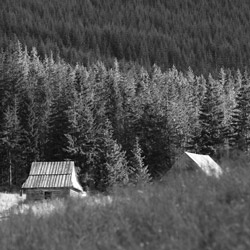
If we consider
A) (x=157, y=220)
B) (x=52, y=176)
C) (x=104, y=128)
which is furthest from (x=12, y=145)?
(x=157, y=220)

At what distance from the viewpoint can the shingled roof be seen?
44594 millimetres

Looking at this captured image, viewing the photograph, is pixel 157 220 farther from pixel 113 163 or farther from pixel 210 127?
pixel 210 127

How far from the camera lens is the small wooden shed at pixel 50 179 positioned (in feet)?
145

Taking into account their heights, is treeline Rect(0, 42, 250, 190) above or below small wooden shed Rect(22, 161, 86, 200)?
below

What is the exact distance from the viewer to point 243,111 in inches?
2244

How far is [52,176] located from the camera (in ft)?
150

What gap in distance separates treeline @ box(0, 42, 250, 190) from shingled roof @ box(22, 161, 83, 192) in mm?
4200

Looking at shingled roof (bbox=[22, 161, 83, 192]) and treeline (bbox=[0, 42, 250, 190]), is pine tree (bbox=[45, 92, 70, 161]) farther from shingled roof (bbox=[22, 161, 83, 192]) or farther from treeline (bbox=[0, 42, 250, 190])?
shingled roof (bbox=[22, 161, 83, 192])

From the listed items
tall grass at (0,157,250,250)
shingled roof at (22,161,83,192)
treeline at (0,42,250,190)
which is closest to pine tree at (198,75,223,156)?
treeline at (0,42,250,190)

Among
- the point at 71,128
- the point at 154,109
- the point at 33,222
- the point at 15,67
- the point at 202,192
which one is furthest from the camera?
the point at 15,67

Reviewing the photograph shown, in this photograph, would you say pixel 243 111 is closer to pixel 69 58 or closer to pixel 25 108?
pixel 25 108

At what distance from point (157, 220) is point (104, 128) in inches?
2038

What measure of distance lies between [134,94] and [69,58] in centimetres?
12389

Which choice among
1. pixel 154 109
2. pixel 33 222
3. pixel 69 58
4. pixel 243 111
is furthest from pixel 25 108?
pixel 69 58
